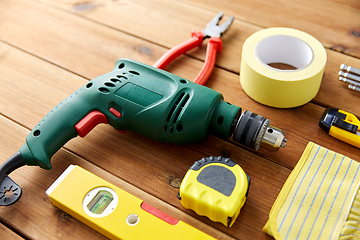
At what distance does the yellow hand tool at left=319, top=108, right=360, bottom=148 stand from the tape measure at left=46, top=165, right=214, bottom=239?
0.38m

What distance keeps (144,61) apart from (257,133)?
437 mm

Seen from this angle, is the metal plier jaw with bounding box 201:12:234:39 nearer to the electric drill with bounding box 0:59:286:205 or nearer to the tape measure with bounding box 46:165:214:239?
the electric drill with bounding box 0:59:286:205

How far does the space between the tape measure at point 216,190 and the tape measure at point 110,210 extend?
44 millimetres

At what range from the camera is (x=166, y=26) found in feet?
3.51

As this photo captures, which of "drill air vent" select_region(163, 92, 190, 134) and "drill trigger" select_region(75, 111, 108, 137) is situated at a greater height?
"drill air vent" select_region(163, 92, 190, 134)

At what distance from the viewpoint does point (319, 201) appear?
2.07ft

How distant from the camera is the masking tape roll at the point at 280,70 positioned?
0.76 m

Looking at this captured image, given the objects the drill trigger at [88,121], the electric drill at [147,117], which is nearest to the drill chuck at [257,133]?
the electric drill at [147,117]

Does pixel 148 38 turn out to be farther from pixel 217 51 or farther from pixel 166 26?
pixel 217 51

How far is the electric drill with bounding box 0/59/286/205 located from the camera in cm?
69

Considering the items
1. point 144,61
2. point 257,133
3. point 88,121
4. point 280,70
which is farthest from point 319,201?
point 144,61

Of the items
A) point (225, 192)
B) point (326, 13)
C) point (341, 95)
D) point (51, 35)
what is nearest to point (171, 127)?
point (225, 192)

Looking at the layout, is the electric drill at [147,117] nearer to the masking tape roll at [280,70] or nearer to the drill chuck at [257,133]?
the drill chuck at [257,133]

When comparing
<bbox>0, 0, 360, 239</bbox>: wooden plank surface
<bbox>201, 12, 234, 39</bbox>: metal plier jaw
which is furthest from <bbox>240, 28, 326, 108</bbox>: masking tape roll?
<bbox>201, 12, 234, 39</bbox>: metal plier jaw
